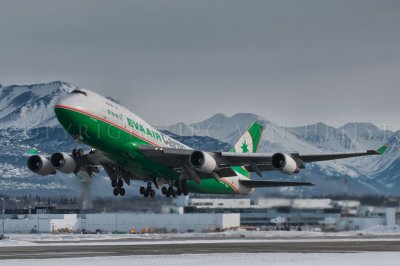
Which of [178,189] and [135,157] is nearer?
[135,157]

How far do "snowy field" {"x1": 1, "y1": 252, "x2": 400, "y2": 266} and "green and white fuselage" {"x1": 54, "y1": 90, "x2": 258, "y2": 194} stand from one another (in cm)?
1125

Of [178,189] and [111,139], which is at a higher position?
[111,139]

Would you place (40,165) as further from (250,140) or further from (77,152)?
(250,140)

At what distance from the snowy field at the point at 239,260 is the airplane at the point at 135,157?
10.8 metres

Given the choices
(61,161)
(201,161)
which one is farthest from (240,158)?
(61,161)

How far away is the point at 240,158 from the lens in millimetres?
79938

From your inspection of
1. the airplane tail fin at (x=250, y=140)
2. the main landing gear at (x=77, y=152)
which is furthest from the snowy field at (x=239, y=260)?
the airplane tail fin at (x=250, y=140)

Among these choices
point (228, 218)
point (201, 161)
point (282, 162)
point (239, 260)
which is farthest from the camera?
point (228, 218)

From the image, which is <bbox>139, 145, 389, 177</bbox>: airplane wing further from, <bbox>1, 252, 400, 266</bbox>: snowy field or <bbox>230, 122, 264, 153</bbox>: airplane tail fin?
<bbox>230, 122, 264, 153</bbox>: airplane tail fin

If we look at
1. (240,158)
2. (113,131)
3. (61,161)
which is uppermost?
(113,131)

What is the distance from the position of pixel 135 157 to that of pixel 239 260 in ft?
56.3

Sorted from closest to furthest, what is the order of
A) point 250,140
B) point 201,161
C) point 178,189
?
point 201,161 → point 178,189 → point 250,140

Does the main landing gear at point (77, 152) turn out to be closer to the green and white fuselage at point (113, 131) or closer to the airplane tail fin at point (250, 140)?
the green and white fuselage at point (113, 131)

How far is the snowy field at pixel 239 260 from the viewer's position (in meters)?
59.0
